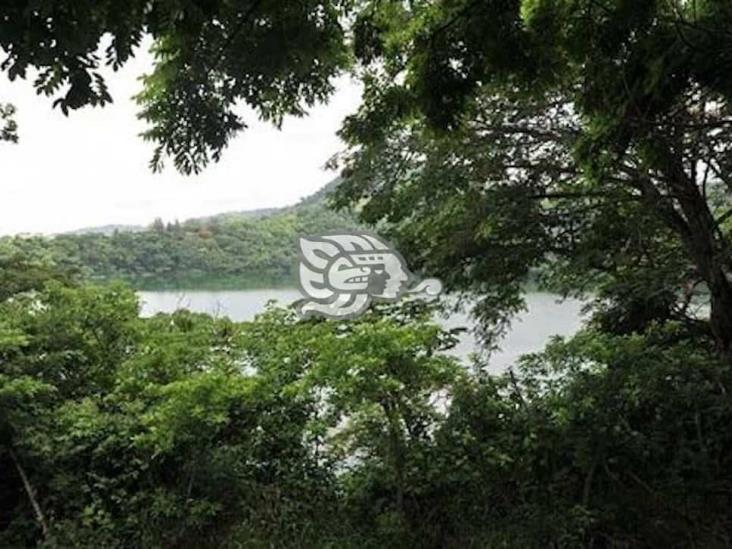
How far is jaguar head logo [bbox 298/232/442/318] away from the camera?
5.11 m

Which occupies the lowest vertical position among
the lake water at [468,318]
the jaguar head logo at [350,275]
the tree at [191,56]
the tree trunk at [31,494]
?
the tree trunk at [31,494]

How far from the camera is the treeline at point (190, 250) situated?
23.2ft

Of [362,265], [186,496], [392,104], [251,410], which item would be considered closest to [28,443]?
[186,496]

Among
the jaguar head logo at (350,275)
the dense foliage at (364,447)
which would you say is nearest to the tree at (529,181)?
the jaguar head logo at (350,275)

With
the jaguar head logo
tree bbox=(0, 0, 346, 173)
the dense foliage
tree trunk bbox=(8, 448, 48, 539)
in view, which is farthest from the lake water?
tree bbox=(0, 0, 346, 173)

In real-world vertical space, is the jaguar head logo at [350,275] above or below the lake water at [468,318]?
above

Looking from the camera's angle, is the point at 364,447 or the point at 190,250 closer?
the point at 364,447

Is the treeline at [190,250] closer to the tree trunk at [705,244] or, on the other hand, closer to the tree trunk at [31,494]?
the tree trunk at [31,494]

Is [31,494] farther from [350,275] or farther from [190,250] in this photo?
[190,250]

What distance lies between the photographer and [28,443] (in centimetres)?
405

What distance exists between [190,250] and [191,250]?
1cm

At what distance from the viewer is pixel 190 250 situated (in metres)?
7.58

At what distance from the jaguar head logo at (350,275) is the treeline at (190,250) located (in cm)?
107

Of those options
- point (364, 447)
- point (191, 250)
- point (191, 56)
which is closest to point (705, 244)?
point (364, 447)
